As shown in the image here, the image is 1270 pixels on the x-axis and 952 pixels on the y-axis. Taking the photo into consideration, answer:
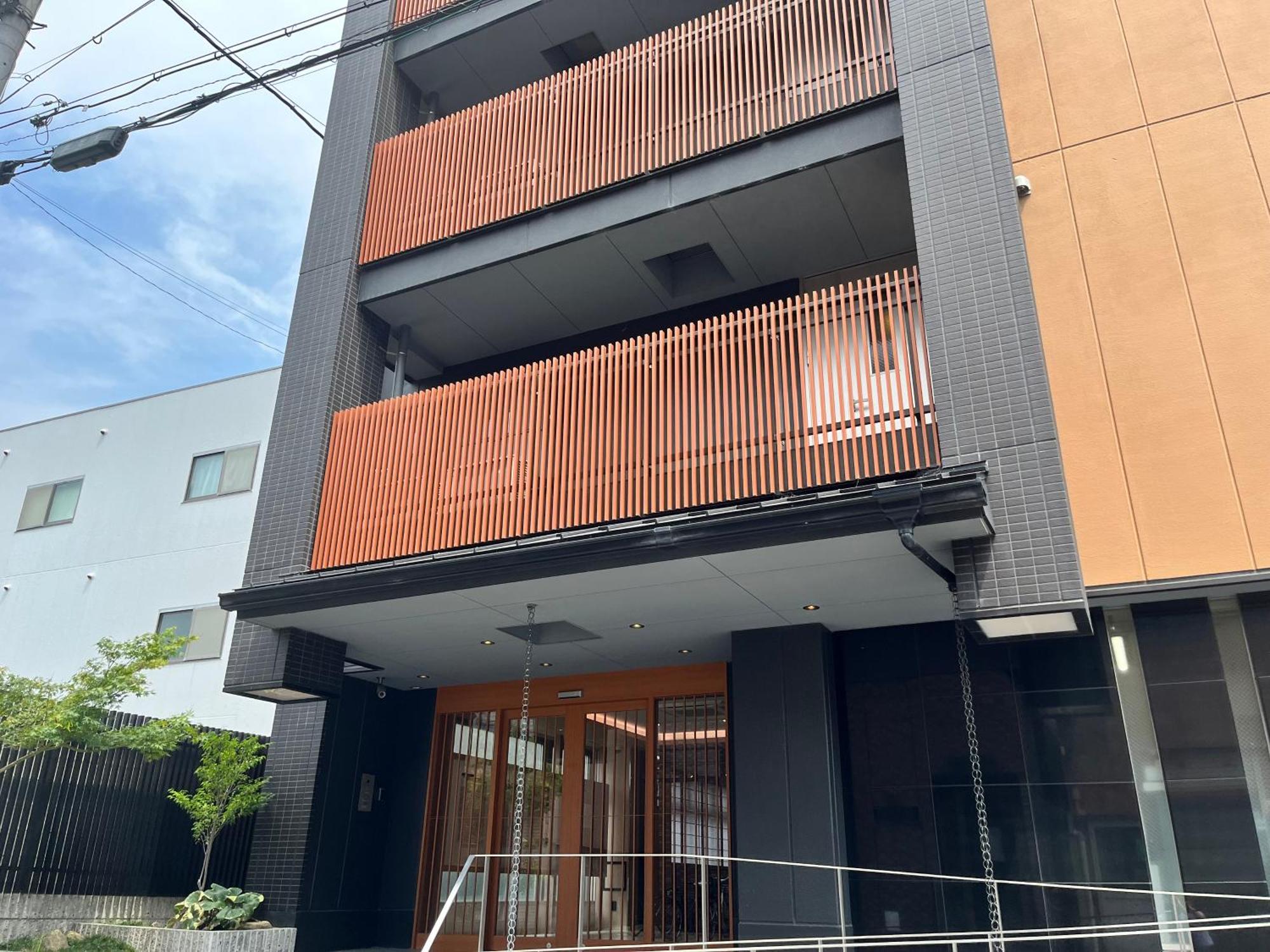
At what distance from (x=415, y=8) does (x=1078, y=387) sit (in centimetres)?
997

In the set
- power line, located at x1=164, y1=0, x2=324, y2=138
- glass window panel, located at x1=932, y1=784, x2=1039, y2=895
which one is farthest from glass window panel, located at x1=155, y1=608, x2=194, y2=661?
glass window panel, located at x1=932, y1=784, x2=1039, y2=895

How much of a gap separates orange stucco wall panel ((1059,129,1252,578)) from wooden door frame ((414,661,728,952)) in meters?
5.03

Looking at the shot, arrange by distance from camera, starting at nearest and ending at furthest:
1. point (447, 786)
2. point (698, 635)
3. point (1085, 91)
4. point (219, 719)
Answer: point (1085, 91), point (698, 635), point (447, 786), point (219, 719)

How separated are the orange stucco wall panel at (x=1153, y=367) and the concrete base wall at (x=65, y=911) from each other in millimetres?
11217

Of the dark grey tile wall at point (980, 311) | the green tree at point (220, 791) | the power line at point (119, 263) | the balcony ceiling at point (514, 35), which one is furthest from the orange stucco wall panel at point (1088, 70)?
the power line at point (119, 263)

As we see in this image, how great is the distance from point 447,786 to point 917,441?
818cm

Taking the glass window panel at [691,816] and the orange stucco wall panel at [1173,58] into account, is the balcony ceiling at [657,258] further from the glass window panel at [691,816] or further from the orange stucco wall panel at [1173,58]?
the glass window panel at [691,816]

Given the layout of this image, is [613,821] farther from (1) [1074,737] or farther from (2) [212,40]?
(2) [212,40]

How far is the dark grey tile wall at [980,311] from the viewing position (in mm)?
6922

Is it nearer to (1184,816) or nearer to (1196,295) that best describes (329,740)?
(1184,816)

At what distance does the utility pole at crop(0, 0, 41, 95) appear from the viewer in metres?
6.97

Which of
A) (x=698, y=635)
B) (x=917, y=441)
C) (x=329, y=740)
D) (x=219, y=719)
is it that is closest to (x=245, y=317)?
(x=219, y=719)

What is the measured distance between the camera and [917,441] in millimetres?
7641

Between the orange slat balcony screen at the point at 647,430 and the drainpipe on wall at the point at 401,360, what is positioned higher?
the drainpipe on wall at the point at 401,360
